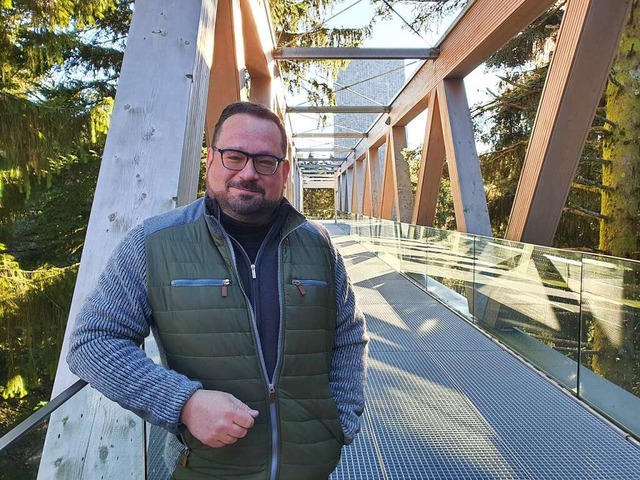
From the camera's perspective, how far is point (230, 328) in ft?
4.12

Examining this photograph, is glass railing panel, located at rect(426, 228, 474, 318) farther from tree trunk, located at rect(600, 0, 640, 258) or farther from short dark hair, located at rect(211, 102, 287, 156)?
short dark hair, located at rect(211, 102, 287, 156)

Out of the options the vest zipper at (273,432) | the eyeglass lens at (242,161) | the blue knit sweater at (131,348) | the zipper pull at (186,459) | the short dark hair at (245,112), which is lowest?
the zipper pull at (186,459)

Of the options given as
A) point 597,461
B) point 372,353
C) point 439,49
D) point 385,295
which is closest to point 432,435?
point 597,461

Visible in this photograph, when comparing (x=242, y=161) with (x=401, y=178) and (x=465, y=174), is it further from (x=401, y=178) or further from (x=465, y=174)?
(x=401, y=178)

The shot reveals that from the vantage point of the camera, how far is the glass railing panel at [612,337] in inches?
122

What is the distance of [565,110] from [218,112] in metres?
3.58

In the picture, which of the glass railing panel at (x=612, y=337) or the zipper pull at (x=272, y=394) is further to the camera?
the glass railing panel at (x=612, y=337)

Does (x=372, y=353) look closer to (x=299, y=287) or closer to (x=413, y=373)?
(x=413, y=373)

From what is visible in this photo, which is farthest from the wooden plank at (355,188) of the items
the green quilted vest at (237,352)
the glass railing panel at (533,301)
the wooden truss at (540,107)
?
the green quilted vest at (237,352)

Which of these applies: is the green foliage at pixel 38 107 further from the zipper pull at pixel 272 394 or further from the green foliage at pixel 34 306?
the zipper pull at pixel 272 394

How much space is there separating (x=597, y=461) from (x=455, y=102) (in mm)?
6119

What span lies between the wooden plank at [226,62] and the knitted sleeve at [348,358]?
3231 mm

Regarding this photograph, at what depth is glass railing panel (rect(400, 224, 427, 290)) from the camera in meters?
8.12

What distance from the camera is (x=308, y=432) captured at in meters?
1.31
